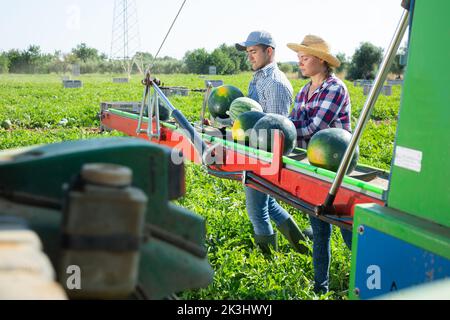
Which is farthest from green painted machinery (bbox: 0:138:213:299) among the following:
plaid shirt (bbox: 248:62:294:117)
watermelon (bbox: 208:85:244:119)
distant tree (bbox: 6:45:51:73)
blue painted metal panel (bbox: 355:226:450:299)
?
distant tree (bbox: 6:45:51:73)

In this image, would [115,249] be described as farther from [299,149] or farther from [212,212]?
[212,212]

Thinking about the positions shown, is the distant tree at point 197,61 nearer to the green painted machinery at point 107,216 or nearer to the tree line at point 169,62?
the tree line at point 169,62

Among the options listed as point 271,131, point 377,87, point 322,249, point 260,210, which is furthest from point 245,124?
point 377,87

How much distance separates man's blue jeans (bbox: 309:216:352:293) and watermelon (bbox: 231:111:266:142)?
3.12ft

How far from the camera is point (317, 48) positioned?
13.6 feet

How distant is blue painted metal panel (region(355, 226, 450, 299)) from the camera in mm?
1888

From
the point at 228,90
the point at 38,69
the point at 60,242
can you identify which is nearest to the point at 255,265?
the point at 228,90

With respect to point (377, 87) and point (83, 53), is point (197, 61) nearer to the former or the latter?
point (83, 53)

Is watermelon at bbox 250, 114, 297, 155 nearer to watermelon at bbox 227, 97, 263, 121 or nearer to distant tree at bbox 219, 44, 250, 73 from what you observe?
watermelon at bbox 227, 97, 263, 121

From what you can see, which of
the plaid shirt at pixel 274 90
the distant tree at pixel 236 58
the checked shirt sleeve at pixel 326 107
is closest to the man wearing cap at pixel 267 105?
the plaid shirt at pixel 274 90

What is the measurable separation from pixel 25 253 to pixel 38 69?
76.2 m

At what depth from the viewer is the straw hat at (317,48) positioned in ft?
13.4

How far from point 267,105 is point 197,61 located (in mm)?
65523

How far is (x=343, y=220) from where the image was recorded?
9.55 feet
